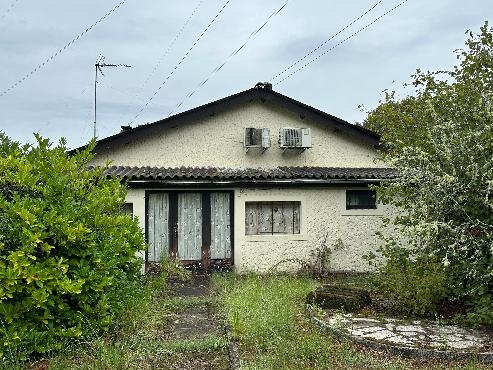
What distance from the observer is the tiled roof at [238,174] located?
12672 mm

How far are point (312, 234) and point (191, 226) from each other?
3.31 metres

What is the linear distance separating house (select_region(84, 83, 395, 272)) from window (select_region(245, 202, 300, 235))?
3 cm

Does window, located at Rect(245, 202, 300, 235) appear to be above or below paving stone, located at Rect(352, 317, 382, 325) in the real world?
above

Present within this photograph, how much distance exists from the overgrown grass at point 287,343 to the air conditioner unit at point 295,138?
6825 mm

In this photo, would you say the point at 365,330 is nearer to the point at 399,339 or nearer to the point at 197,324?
the point at 399,339

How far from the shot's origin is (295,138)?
14719mm

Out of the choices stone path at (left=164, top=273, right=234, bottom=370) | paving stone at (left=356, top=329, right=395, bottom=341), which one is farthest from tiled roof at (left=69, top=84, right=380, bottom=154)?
paving stone at (left=356, top=329, right=395, bottom=341)

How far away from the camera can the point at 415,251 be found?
26.7ft

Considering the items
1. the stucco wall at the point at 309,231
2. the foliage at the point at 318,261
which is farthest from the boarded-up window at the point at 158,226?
the foliage at the point at 318,261

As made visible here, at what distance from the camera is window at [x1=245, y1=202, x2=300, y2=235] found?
541 inches

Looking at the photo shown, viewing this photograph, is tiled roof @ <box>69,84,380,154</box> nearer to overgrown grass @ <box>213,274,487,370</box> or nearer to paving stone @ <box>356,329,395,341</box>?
overgrown grass @ <box>213,274,487,370</box>

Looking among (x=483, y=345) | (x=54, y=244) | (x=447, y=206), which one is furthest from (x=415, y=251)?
(x=54, y=244)

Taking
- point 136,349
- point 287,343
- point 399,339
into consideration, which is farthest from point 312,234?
point 136,349

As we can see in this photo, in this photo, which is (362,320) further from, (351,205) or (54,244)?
(351,205)
